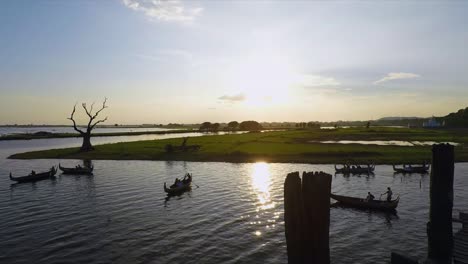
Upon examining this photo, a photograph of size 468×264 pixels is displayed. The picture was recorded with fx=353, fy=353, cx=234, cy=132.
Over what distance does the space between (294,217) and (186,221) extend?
2201cm

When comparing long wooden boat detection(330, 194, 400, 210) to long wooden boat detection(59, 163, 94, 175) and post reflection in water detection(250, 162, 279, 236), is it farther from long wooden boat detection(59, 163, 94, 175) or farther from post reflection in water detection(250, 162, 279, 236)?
long wooden boat detection(59, 163, 94, 175)

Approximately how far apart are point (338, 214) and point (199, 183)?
821 inches

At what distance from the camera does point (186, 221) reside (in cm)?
3033

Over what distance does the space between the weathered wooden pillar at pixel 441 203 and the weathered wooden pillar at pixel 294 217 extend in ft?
30.5

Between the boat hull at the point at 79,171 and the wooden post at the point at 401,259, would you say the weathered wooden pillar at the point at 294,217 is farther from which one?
the boat hull at the point at 79,171

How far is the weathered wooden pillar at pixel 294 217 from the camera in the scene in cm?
967

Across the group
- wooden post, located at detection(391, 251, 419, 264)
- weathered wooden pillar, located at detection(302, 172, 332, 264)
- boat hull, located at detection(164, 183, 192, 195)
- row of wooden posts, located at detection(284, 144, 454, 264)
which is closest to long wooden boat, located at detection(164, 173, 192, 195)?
boat hull, located at detection(164, 183, 192, 195)

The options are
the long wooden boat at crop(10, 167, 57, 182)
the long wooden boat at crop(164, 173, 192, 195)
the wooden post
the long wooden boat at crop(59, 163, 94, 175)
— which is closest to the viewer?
the wooden post

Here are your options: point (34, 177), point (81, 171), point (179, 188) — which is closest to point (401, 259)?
point (179, 188)

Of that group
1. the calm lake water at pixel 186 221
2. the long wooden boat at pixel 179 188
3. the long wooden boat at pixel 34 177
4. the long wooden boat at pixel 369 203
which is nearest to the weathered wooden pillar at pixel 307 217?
the calm lake water at pixel 186 221

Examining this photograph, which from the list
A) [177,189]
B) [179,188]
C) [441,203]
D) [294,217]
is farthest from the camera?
[179,188]

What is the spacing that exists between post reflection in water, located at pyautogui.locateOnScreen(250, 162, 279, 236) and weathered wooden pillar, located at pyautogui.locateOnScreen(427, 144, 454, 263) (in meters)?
12.7

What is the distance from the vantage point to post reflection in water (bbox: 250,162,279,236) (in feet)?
97.7

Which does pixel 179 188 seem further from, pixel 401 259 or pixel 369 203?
pixel 401 259
